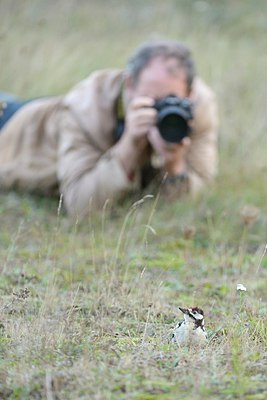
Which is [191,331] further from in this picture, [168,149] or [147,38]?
[147,38]

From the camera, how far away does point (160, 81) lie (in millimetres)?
4492

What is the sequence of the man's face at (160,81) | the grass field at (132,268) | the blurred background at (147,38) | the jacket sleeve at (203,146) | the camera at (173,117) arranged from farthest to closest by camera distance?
the blurred background at (147,38), the jacket sleeve at (203,146), the man's face at (160,81), the camera at (173,117), the grass field at (132,268)

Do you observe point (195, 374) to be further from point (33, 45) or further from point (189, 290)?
point (33, 45)

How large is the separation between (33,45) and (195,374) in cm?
505

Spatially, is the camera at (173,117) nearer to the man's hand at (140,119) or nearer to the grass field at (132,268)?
the man's hand at (140,119)

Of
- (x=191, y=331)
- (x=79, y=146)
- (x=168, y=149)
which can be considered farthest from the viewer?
(x=79, y=146)

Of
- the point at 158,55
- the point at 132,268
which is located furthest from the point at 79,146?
the point at 132,268

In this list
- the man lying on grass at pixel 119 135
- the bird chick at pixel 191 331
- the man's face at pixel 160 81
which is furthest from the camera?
the man's face at pixel 160 81

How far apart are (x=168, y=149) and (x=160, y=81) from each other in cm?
38

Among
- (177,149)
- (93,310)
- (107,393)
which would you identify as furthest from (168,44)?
(107,393)

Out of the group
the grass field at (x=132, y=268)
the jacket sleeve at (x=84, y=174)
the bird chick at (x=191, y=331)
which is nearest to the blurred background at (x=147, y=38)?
the grass field at (x=132, y=268)

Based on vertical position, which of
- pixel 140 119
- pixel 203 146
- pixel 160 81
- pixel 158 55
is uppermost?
pixel 158 55

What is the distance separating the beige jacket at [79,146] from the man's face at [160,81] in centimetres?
→ 32

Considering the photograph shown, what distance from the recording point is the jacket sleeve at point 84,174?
447 cm
